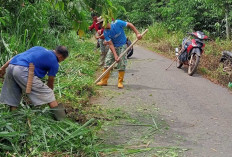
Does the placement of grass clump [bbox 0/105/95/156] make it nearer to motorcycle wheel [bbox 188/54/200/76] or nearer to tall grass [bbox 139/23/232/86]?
tall grass [bbox 139/23/232/86]

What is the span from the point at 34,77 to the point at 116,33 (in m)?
3.56

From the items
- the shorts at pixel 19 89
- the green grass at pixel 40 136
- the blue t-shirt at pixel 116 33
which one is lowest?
the green grass at pixel 40 136

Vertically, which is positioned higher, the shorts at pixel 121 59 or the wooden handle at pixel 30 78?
the wooden handle at pixel 30 78

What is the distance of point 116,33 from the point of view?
7996mm

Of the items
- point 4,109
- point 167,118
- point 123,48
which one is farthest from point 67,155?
point 123,48

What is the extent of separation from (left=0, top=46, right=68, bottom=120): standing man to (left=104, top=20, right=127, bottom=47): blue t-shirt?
3113 millimetres

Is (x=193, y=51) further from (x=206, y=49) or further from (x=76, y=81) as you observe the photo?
(x=76, y=81)

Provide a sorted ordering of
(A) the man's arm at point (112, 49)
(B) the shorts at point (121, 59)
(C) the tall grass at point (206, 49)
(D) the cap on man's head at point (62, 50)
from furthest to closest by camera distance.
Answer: (C) the tall grass at point (206, 49) < (B) the shorts at point (121, 59) < (A) the man's arm at point (112, 49) < (D) the cap on man's head at point (62, 50)

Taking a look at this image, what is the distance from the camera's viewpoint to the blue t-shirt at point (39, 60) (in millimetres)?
4746

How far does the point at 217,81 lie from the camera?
29.8ft

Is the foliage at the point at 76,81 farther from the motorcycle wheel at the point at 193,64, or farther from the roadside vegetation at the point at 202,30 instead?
the roadside vegetation at the point at 202,30

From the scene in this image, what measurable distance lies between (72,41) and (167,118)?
25.5 feet

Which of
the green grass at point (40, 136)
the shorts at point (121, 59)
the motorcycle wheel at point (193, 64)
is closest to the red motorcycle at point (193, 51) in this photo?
the motorcycle wheel at point (193, 64)

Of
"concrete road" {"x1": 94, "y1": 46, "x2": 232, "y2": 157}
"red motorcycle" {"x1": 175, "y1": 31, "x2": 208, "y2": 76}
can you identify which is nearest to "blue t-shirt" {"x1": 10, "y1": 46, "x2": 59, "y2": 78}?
"concrete road" {"x1": 94, "y1": 46, "x2": 232, "y2": 157}
